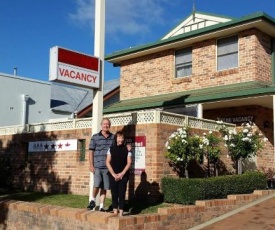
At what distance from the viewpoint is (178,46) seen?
1792 centimetres

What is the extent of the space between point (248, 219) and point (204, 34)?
9262 millimetres

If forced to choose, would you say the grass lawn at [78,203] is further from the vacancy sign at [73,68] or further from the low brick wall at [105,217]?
the vacancy sign at [73,68]

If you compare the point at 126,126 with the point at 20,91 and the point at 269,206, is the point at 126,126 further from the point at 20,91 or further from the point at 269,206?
the point at 20,91

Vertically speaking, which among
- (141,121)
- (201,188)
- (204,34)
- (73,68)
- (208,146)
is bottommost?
(201,188)

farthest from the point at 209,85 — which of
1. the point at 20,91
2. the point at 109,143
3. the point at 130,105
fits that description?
the point at 20,91

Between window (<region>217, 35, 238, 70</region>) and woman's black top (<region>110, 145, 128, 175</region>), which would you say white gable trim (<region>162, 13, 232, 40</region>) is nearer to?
window (<region>217, 35, 238, 70</region>)

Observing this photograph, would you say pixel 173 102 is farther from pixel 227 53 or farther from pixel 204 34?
→ pixel 204 34

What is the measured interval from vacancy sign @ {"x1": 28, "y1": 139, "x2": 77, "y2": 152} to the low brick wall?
12.6 ft

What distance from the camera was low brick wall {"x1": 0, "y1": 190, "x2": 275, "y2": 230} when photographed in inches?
305

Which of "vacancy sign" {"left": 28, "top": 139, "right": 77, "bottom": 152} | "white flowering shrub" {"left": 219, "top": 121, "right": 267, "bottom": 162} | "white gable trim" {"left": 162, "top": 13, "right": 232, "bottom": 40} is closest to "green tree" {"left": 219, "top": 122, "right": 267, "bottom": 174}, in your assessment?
"white flowering shrub" {"left": 219, "top": 121, "right": 267, "bottom": 162}

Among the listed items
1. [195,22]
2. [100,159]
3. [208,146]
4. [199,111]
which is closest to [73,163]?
[208,146]

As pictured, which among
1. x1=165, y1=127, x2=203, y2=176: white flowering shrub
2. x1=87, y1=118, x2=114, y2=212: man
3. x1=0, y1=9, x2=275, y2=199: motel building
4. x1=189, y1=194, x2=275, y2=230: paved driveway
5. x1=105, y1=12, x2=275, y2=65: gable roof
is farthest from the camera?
x1=105, y1=12, x2=275, y2=65: gable roof

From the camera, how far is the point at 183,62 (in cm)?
1789

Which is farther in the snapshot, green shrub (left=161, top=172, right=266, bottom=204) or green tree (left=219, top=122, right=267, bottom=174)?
green tree (left=219, top=122, right=267, bottom=174)
